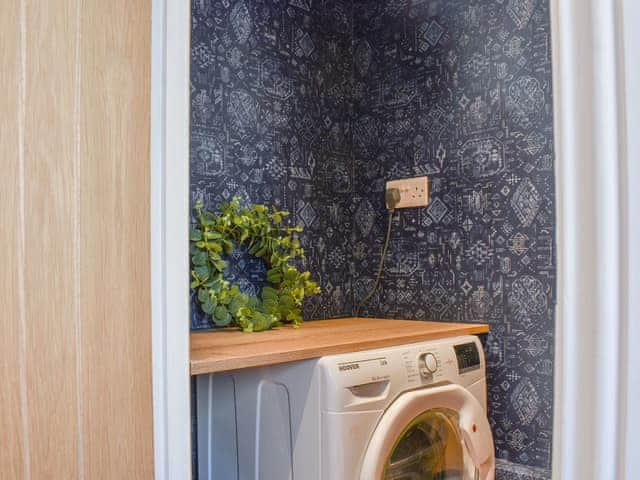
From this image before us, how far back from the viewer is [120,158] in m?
1.10

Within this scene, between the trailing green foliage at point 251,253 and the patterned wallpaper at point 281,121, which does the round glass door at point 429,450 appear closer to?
the trailing green foliage at point 251,253

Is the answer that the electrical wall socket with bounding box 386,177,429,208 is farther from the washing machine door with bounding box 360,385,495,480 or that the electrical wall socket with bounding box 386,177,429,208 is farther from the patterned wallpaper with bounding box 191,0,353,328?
the washing machine door with bounding box 360,385,495,480

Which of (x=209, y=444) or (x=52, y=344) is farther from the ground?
(x=52, y=344)

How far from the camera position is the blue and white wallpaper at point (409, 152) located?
6.91 feet

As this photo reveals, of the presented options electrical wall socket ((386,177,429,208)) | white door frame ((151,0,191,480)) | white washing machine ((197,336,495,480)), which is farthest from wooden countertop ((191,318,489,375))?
electrical wall socket ((386,177,429,208))

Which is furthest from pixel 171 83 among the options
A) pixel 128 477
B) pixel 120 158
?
pixel 128 477

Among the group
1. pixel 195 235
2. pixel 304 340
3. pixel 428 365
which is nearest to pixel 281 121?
pixel 195 235

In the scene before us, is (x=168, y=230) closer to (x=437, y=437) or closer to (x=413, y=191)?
(x=437, y=437)

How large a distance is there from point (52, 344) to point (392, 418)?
98 centimetres

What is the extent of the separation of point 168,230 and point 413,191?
1.46 metres

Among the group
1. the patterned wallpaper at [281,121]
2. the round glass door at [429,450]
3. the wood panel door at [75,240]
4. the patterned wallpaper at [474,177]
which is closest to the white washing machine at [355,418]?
the round glass door at [429,450]

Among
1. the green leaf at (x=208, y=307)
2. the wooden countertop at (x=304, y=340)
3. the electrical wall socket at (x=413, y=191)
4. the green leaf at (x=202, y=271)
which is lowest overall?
the wooden countertop at (x=304, y=340)

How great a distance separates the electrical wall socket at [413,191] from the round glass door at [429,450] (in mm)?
876

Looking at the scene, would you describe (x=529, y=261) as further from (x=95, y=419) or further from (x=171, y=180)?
(x=95, y=419)
